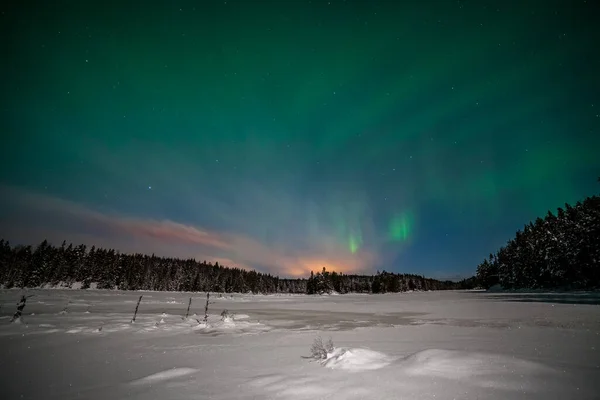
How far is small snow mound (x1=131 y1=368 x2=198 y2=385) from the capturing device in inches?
258

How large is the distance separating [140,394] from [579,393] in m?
8.60

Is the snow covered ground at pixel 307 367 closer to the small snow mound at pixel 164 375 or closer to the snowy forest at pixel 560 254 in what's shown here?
the small snow mound at pixel 164 375

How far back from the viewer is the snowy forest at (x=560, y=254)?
148ft

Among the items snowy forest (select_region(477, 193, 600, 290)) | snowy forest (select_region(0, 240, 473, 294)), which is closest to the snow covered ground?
snowy forest (select_region(477, 193, 600, 290))

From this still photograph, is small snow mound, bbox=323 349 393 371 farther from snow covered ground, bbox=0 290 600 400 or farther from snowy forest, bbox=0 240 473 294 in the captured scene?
snowy forest, bbox=0 240 473 294

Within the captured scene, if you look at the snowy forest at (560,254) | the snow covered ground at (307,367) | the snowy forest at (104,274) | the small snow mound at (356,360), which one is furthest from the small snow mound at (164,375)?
the snowy forest at (104,274)

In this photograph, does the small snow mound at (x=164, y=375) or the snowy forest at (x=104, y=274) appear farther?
the snowy forest at (x=104, y=274)

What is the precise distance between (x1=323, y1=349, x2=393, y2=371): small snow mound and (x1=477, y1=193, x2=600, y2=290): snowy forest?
1797 inches

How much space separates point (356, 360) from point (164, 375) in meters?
5.11

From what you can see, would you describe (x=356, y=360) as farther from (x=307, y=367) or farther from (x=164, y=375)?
(x=164, y=375)

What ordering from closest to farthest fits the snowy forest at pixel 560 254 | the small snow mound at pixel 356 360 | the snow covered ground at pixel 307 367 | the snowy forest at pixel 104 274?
the snow covered ground at pixel 307 367
the small snow mound at pixel 356 360
the snowy forest at pixel 560 254
the snowy forest at pixel 104 274

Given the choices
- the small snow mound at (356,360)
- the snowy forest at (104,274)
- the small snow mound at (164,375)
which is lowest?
the small snow mound at (164,375)

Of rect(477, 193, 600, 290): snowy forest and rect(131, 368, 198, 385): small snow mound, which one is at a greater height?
rect(477, 193, 600, 290): snowy forest

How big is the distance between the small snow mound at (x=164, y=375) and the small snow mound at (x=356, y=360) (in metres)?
3.78
